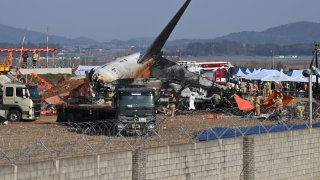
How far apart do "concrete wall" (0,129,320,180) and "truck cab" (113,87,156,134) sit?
924 cm

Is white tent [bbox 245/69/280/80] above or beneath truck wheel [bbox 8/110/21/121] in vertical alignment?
above

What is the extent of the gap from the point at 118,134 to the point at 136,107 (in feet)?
34.4

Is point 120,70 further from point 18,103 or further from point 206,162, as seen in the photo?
point 206,162

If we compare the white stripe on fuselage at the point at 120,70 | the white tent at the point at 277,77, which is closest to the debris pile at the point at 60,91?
the white stripe on fuselage at the point at 120,70

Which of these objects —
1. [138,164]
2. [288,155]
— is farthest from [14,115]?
[138,164]

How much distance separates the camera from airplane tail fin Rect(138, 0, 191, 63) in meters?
55.2

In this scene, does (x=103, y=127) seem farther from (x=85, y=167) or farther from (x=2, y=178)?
(x=2, y=178)

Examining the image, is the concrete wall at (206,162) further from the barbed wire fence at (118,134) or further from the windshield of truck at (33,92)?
the windshield of truck at (33,92)

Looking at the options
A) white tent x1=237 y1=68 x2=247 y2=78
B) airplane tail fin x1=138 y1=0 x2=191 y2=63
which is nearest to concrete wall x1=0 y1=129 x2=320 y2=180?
airplane tail fin x1=138 y1=0 x2=191 y2=63

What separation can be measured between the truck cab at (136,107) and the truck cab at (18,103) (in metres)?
9.64

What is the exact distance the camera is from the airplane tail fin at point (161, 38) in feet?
181

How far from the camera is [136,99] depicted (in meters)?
35.0

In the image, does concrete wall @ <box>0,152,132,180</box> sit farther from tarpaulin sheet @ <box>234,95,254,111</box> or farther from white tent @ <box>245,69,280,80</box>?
white tent @ <box>245,69,280,80</box>

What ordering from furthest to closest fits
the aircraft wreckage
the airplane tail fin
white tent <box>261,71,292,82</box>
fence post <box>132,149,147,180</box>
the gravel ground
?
white tent <box>261,71,292,82</box>, the airplane tail fin, the aircraft wreckage, the gravel ground, fence post <box>132,149,147,180</box>
